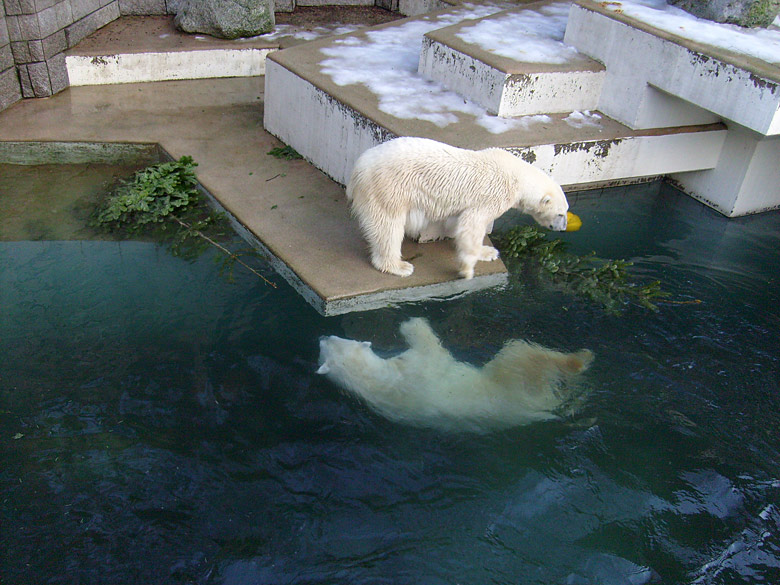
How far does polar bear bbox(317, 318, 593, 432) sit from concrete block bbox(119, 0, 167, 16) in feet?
21.1

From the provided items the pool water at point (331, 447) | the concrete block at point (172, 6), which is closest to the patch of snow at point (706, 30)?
the pool water at point (331, 447)

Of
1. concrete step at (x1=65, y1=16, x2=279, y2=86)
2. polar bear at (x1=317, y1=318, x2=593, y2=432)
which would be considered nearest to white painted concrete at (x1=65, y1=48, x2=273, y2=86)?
concrete step at (x1=65, y1=16, x2=279, y2=86)

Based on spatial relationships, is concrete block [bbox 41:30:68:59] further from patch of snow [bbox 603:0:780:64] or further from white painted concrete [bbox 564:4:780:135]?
patch of snow [bbox 603:0:780:64]

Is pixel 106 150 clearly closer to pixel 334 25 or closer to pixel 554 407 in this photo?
pixel 334 25

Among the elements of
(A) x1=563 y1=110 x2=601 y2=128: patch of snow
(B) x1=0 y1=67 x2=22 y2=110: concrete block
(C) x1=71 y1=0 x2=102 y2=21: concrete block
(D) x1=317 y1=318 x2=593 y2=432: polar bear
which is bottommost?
(D) x1=317 y1=318 x2=593 y2=432: polar bear

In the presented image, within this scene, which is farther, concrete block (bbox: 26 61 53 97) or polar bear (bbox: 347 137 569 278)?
concrete block (bbox: 26 61 53 97)

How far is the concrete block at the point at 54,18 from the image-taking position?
23.7 feet

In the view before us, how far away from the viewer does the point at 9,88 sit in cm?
721

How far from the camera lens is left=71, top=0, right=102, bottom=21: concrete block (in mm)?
7825

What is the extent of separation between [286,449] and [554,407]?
1.68 metres

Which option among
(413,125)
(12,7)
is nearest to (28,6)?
(12,7)

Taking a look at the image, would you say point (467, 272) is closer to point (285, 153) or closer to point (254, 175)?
point (254, 175)

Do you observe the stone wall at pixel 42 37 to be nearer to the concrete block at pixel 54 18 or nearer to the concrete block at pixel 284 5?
the concrete block at pixel 54 18

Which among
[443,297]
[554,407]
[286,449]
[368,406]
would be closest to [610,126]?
[443,297]
